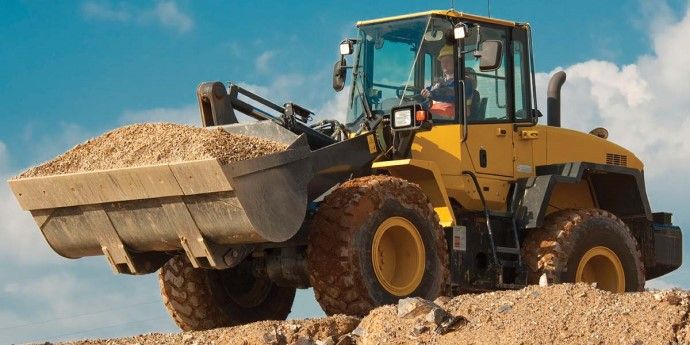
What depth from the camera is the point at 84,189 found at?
36.7 feet

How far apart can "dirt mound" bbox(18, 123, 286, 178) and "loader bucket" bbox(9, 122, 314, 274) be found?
0.12 m

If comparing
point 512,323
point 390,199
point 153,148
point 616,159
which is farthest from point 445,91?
point 512,323

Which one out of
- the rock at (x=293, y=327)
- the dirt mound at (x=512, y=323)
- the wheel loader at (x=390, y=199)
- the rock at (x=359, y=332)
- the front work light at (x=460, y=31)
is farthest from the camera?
the front work light at (x=460, y=31)

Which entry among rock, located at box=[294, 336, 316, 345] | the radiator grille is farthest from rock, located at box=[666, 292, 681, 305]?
the radiator grille

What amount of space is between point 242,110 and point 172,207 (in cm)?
233

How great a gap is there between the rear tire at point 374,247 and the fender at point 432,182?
59 cm

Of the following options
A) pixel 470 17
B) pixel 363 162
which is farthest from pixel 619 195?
pixel 363 162

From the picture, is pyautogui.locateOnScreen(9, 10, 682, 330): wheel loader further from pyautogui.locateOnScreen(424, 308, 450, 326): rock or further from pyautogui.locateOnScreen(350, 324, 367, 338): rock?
pyautogui.locateOnScreen(424, 308, 450, 326): rock

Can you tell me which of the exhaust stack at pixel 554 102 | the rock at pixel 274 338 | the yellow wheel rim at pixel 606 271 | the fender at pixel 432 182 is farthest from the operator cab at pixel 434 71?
the rock at pixel 274 338

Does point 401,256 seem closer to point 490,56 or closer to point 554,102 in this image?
point 490,56

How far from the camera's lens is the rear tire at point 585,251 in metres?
13.5

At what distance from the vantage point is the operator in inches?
519

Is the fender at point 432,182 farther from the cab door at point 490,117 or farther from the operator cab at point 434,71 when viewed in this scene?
the cab door at point 490,117

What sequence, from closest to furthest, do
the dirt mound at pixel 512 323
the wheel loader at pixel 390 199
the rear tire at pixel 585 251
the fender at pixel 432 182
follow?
the dirt mound at pixel 512 323, the wheel loader at pixel 390 199, the fender at pixel 432 182, the rear tire at pixel 585 251
